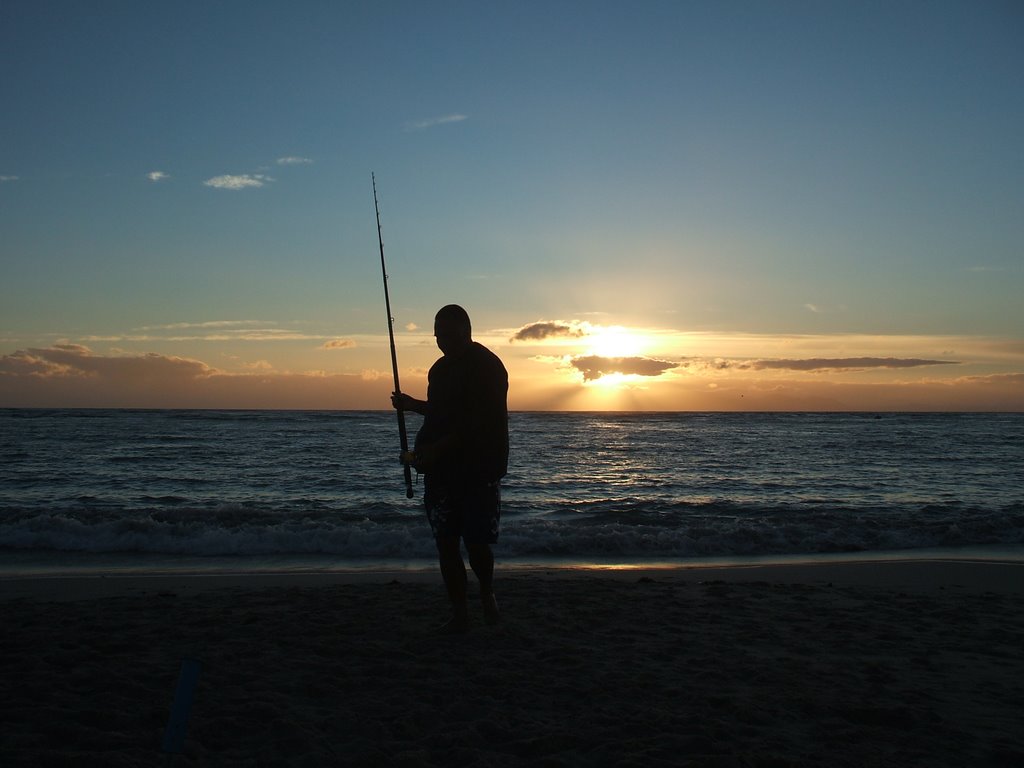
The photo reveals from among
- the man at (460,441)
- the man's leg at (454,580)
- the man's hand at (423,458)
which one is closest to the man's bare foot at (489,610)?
the man's leg at (454,580)

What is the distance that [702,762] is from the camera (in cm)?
292

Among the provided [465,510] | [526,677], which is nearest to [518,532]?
[465,510]

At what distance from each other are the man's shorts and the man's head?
809mm

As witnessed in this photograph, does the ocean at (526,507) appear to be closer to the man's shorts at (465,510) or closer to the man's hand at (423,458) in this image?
the man's shorts at (465,510)

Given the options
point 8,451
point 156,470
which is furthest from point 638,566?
point 8,451

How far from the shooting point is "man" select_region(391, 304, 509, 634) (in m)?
4.42

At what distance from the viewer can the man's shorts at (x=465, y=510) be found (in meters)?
4.44

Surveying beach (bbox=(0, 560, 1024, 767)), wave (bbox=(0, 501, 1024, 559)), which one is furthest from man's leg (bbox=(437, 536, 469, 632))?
wave (bbox=(0, 501, 1024, 559))

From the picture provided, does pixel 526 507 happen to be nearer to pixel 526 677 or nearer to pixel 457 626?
pixel 457 626

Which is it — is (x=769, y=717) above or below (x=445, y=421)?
below

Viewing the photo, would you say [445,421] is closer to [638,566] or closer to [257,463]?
[638,566]

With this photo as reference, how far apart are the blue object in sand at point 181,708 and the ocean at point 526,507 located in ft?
21.8

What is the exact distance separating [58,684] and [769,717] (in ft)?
11.6

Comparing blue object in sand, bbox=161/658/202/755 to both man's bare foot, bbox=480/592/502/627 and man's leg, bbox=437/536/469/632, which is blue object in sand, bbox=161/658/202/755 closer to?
man's leg, bbox=437/536/469/632
